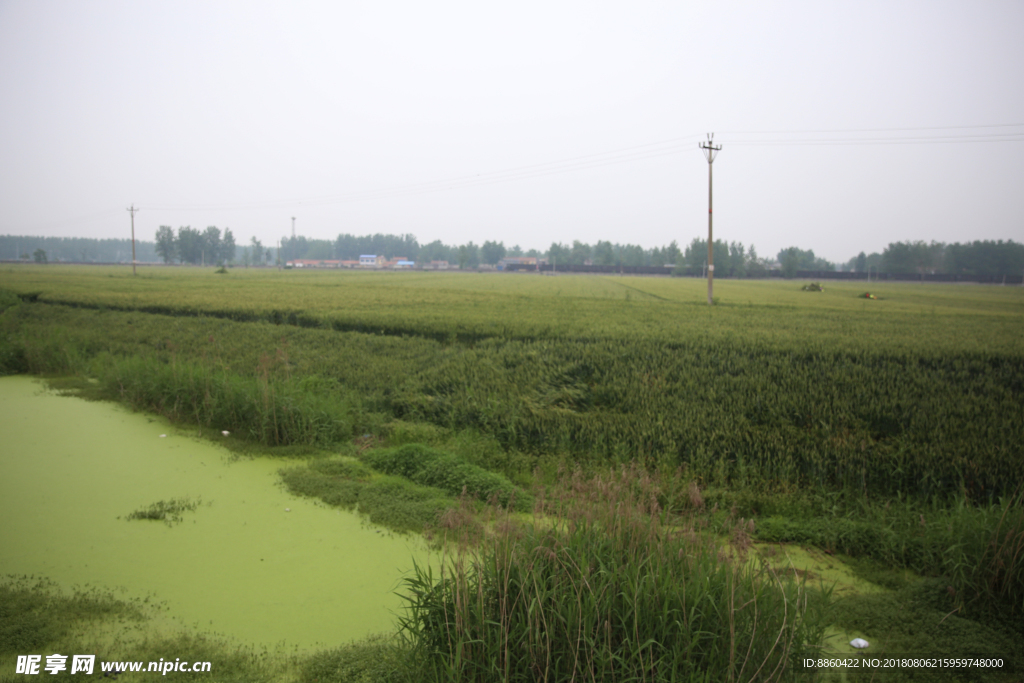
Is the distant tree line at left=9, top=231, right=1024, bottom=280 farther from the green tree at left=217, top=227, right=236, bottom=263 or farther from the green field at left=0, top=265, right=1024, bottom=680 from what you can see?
the green field at left=0, top=265, right=1024, bottom=680

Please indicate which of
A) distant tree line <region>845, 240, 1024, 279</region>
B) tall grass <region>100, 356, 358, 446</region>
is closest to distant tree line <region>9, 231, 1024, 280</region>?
distant tree line <region>845, 240, 1024, 279</region>

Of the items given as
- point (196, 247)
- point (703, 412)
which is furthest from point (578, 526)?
point (196, 247)

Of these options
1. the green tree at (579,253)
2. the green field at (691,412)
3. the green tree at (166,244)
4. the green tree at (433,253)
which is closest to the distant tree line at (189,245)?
the green tree at (166,244)

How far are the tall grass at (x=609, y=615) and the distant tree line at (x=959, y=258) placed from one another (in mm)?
57756

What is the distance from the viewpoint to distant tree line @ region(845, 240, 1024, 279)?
1987 inches

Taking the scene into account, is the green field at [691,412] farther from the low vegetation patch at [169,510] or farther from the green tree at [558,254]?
the green tree at [558,254]

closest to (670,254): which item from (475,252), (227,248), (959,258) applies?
(475,252)

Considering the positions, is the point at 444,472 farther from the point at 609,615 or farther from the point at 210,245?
the point at 210,245

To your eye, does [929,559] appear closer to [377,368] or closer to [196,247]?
[377,368]

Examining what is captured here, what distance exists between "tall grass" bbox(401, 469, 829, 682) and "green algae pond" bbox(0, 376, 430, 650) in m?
1.17

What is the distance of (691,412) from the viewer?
7.99 metres

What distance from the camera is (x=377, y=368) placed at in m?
11.4

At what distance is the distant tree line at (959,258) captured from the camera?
166 feet

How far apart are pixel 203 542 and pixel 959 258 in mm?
80279
